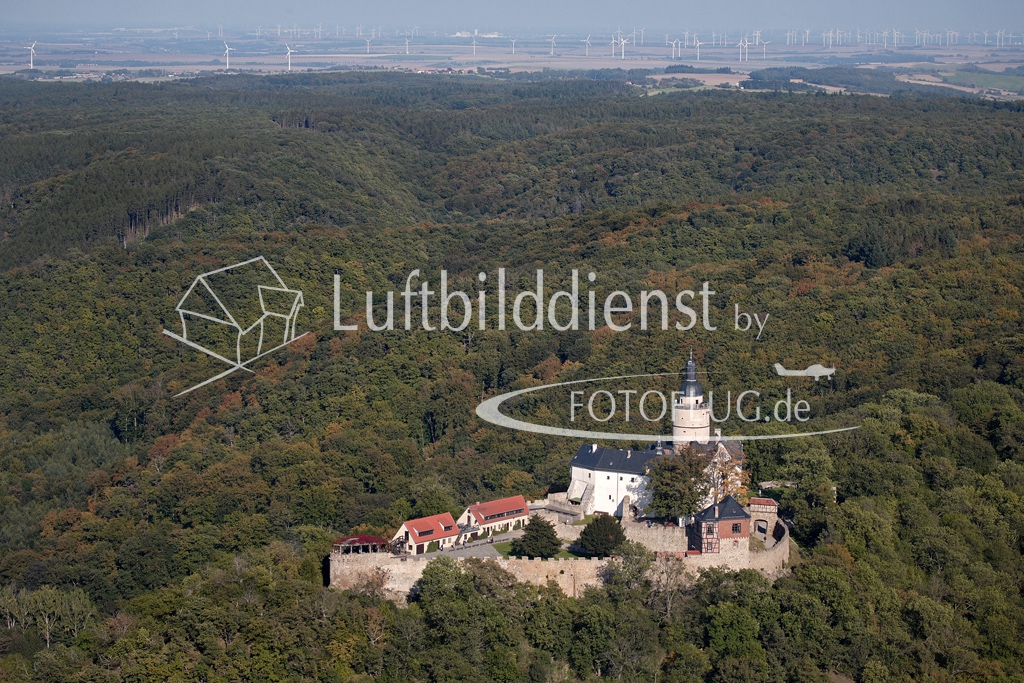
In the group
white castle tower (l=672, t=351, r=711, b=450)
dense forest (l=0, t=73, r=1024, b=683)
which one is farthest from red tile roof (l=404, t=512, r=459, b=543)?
white castle tower (l=672, t=351, r=711, b=450)

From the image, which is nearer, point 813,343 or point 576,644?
point 576,644

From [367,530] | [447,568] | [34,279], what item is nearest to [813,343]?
[367,530]

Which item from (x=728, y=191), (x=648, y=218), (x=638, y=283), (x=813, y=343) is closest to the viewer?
(x=813, y=343)

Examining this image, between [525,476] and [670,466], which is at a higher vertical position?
[670,466]

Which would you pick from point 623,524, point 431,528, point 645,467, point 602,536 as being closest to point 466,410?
point 645,467

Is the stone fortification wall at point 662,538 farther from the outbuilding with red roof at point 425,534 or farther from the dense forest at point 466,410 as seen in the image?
the outbuilding with red roof at point 425,534

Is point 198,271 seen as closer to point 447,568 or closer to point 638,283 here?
point 638,283
